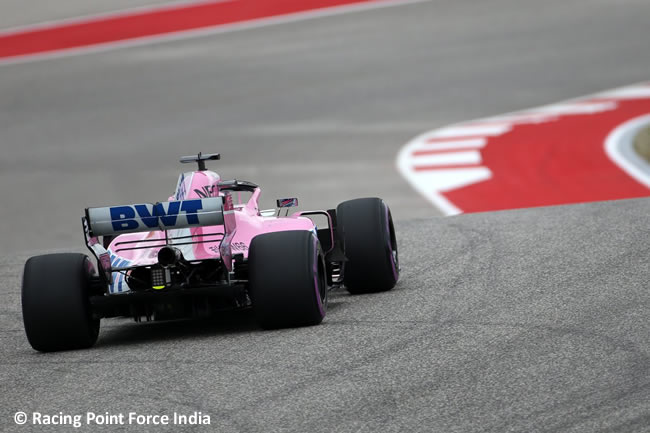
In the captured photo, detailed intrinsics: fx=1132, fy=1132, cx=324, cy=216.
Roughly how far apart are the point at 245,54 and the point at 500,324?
1896 cm

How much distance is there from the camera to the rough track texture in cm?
Answer: 578

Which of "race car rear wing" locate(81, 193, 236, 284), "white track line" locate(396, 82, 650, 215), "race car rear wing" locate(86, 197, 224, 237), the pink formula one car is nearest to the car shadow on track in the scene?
the pink formula one car

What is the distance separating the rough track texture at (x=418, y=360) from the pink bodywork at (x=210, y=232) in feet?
1.95

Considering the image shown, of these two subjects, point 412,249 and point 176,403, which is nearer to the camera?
point 176,403

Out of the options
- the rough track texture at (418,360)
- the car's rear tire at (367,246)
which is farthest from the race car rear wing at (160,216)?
the car's rear tire at (367,246)

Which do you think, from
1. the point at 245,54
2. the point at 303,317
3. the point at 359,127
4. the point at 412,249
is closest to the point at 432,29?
the point at 245,54

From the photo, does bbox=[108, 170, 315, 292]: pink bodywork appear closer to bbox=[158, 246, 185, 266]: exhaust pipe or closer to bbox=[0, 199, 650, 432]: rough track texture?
bbox=[158, 246, 185, 266]: exhaust pipe

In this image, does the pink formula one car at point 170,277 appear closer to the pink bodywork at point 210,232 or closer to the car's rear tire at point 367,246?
the pink bodywork at point 210,232

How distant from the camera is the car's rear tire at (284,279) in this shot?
307 inches

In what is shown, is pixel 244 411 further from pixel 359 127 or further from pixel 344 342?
pixel 359 127

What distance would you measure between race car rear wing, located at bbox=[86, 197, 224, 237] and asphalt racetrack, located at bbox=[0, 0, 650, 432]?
851 mm

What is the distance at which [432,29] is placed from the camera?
26.2m

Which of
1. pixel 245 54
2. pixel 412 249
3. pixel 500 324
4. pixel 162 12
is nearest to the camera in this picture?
pixel 500 324

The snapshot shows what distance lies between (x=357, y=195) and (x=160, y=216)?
348 inches
